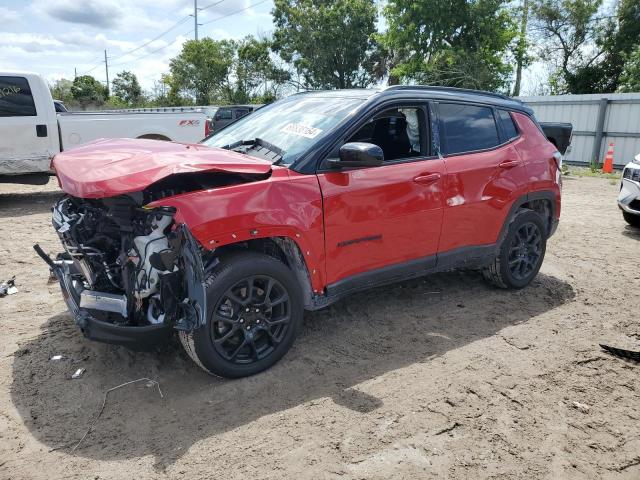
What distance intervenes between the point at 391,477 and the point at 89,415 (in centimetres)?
178

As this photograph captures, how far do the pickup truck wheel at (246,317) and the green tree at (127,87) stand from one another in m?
56.2

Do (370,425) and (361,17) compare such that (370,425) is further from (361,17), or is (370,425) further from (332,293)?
(361,17)

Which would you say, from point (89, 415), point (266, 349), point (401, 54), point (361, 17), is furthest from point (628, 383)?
point (361, 17)

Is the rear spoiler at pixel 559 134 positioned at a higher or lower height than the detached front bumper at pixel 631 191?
higher

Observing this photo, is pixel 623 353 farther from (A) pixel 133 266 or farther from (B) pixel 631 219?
(B) pixel 631 219

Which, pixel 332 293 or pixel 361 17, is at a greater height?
pixel 361 17

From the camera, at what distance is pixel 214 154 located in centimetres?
348

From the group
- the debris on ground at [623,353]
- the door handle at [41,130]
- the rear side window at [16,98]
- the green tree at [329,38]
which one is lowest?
the debris on ground at [623,353]

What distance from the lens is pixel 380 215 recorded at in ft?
12.5

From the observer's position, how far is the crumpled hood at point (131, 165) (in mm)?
2902

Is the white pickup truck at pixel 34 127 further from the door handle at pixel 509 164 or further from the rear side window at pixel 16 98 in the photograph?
the door handle at pixel 509 164

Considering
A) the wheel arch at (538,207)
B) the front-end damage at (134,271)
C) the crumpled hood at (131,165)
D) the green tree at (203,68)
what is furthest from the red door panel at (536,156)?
the green tree at (203,68)

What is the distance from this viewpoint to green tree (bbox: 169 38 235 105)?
142 feet

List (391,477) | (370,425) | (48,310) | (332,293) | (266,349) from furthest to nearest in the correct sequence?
(48,310) → (332,293) → (266,349) → (370,425) → (391,477)
